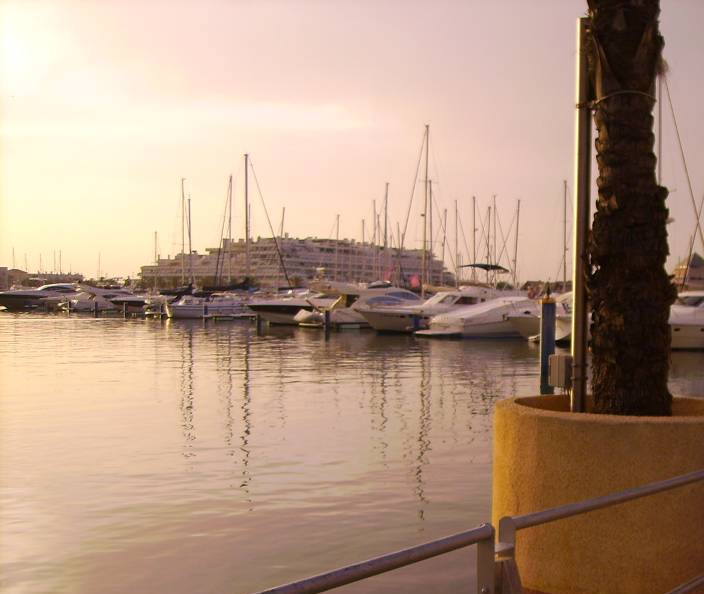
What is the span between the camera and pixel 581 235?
6109 millimetres

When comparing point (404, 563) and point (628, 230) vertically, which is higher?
point (628, 230)

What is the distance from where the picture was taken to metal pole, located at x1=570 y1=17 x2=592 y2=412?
6.06 m

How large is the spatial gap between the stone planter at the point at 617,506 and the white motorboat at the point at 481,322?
35.3 m

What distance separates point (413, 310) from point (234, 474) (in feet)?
114

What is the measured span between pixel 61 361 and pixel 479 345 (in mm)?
16814

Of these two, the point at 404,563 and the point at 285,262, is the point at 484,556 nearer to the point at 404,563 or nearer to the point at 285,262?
the point at 404,563

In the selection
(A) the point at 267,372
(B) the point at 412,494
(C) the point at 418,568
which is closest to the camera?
(C) the point at 418,568

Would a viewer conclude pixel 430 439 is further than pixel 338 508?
Yes

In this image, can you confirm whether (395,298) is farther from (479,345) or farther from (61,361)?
(61,361)

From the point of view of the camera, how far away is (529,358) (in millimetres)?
30297

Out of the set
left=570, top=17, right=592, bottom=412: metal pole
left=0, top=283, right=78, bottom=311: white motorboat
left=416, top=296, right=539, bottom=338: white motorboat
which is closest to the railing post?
left=570, top=17, right=592, bottom=412: metal pole

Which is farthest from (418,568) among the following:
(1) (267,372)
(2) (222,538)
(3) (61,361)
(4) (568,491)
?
(3) (61,361)

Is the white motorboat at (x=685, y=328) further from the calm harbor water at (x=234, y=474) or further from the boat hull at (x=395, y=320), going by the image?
the boat hull at (x=395, y=320)

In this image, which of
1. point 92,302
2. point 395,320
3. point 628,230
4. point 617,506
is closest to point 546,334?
point 628,230
